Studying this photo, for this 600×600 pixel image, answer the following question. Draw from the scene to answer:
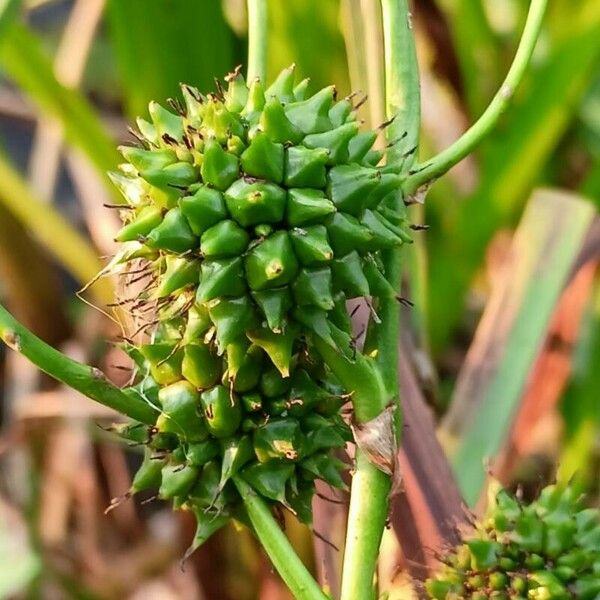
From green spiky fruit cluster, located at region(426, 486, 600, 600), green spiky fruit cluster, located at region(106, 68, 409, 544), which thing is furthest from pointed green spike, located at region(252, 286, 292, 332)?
green spiky fruit cluster, located at region(426, 486, 600, 600)

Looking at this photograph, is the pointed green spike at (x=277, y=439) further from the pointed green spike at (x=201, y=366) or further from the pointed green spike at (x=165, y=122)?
the pointed green spike at (x=165, y=122)

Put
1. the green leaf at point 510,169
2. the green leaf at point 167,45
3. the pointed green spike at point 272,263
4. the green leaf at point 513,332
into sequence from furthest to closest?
the green leaf at point 510,169
the green leaf at point 167,45
the green leaf at point 513,332
the pointed green spike at point 272,263

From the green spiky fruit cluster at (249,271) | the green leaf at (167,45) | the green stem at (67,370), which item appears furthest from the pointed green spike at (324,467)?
the green leaf at (167,45)

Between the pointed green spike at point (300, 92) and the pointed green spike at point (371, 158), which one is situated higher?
the pointed green spike at point (300, 92)

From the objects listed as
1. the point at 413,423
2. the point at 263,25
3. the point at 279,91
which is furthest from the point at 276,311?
the point at 413,423

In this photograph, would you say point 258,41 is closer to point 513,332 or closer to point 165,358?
point 165,358

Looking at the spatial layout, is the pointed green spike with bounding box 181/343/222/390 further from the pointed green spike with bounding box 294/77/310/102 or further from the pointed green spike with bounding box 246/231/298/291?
the pointed green spike with bounding box 294/77/310/102

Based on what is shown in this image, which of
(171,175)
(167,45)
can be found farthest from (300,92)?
(167,45)
